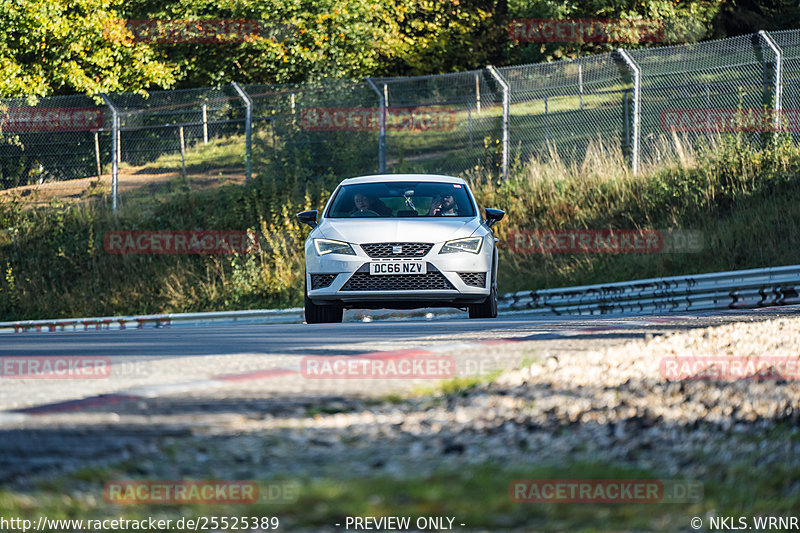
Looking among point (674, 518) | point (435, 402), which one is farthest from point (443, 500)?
point (435, 402)

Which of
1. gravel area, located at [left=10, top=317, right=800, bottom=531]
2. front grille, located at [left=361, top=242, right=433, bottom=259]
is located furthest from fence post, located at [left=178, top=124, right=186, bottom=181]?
gravel area, located at [left=10, top=317, right=800, bottom=531]

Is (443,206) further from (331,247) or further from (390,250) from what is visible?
(331,247)

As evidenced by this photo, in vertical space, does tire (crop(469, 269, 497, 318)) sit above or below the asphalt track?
below

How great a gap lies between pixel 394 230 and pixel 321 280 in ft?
2.96

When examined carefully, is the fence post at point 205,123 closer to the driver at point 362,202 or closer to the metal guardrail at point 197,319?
the metal guardrail at point 197,319

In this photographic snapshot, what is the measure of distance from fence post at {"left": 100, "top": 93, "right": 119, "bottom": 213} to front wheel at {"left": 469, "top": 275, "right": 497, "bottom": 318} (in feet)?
41.2

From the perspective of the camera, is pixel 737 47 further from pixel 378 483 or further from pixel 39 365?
pixel 378 483

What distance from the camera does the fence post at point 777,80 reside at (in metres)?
17.4

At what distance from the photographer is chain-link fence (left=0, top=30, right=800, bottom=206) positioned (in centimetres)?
1855

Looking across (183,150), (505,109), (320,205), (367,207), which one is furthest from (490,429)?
(183,150)

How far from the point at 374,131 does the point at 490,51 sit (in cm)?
1699

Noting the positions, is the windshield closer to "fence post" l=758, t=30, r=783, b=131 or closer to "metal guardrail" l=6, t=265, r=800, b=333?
"metal guardrail" l=6, t=265, r=800, b=333

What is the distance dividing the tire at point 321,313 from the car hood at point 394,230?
83 cm

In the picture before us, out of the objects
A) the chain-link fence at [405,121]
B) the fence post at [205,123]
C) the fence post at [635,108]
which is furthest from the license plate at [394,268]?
the fence post at [205,123]
